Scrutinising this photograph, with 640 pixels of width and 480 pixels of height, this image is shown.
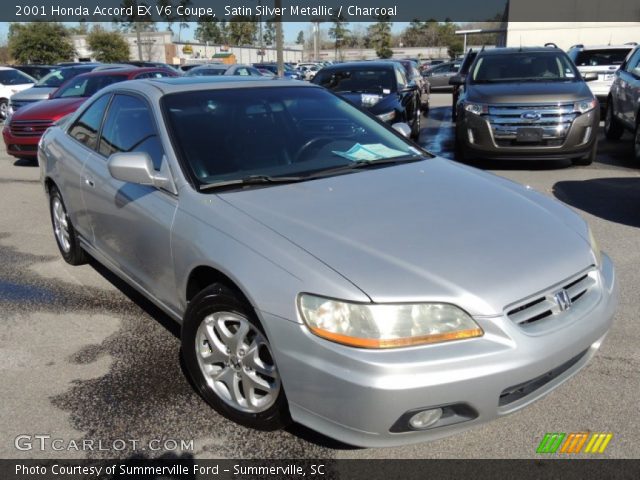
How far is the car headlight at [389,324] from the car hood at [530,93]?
6.37 metres

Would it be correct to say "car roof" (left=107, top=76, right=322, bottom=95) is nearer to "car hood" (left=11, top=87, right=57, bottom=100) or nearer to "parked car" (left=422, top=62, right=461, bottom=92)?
"car hood" (left=11, top=87, right=57, bottom=100)

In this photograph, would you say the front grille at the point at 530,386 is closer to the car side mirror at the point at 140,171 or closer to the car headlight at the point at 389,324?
the car headlight at the point at 389,324

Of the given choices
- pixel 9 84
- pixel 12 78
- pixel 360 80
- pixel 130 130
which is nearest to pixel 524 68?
pixel 360 80

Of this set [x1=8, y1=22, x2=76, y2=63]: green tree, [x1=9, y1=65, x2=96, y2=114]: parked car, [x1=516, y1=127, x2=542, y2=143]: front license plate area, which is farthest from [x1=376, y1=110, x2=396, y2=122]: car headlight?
[x1=8, y1=22, x2=76, y2=63]: green tree

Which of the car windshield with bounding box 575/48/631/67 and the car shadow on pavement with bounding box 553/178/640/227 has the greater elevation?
the car windshield with bounding box 575/48/631/67

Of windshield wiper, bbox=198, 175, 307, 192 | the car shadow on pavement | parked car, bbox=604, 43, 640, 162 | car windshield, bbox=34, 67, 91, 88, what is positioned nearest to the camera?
windshield wiper, bbox=198, 175, 307, 192

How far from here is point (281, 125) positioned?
363cm

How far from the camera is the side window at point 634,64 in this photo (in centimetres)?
937

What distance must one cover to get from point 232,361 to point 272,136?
1.44 metres

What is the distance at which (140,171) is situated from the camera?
3064mm

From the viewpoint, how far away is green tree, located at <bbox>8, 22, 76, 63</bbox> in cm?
4806

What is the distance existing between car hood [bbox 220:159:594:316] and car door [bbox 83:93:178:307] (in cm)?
53

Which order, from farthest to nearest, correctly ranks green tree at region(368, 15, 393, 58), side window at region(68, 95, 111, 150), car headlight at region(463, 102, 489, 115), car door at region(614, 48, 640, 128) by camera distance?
green tree at region(368, 15, 393, 58) < car door at region(614, 48, 640, 128) < car headlight at region(463, 102, 489, 115) < side window at region(68, 95, 111, 150)

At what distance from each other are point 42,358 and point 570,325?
9.64 feet
